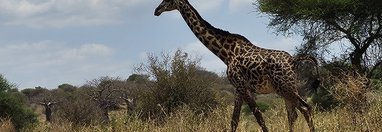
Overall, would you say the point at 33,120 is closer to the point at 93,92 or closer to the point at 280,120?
the point at 93,92

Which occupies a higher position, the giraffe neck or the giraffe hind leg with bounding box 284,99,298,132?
the giraffe neck

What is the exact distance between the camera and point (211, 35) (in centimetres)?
1091

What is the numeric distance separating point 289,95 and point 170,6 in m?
2.73

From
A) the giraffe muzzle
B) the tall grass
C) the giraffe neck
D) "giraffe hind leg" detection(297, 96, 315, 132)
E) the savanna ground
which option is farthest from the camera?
the giraffe muzzle

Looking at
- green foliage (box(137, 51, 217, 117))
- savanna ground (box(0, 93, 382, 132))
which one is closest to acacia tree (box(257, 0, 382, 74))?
green foliage (box(137, 51, 217, 117))

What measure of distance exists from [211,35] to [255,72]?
126 cm

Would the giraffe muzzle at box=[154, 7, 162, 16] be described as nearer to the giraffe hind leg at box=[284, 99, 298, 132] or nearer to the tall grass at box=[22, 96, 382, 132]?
the tall grass at box=[22, 96, 382, 132]

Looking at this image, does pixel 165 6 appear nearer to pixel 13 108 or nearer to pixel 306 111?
pixel 306 111

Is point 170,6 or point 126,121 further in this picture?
point 126,121

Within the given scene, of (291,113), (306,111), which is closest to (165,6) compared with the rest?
(291,113)

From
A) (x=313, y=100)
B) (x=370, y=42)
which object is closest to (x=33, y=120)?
(x=313, y=100)

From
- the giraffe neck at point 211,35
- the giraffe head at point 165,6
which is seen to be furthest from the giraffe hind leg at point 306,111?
the giraffe head at point 165,6

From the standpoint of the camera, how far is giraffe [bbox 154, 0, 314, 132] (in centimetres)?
973

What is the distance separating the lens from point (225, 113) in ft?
37.5
